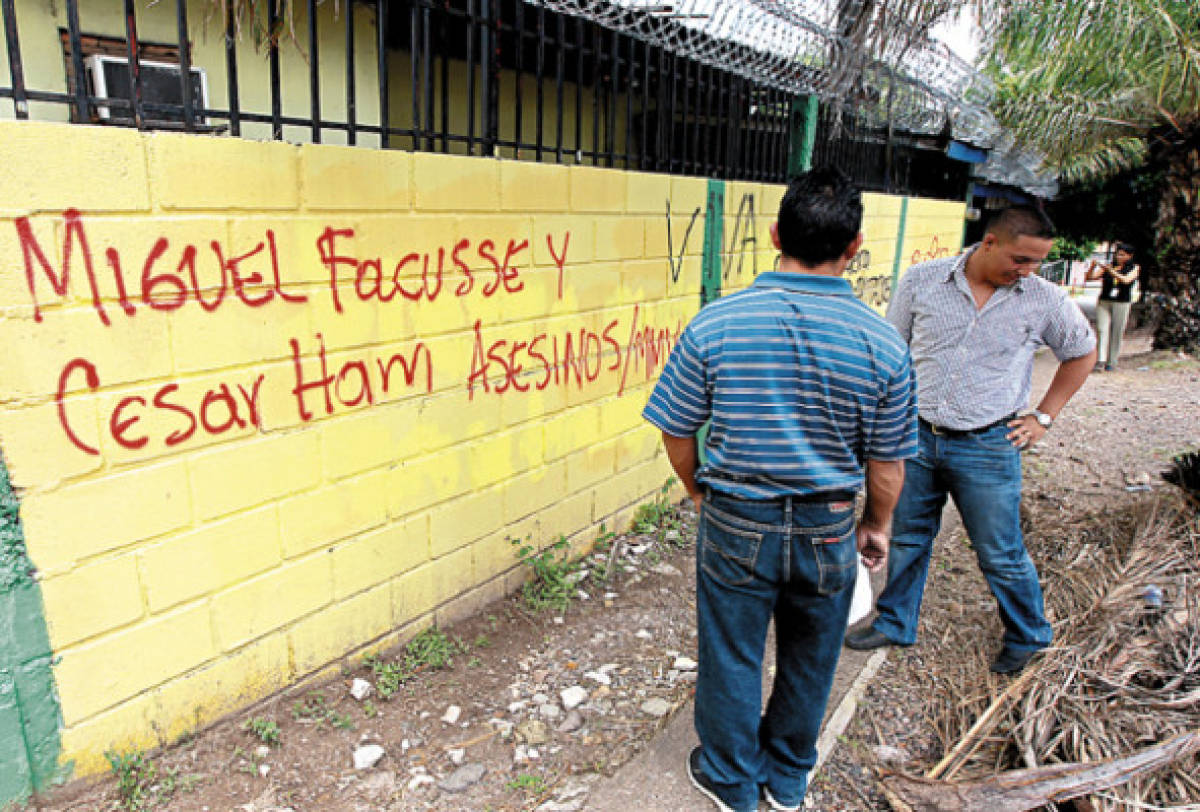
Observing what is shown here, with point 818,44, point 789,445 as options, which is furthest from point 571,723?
point 818,44

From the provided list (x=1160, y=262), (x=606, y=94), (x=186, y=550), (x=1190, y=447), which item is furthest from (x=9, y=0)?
(x=1160, y=262)

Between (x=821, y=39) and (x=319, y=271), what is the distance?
345 cm

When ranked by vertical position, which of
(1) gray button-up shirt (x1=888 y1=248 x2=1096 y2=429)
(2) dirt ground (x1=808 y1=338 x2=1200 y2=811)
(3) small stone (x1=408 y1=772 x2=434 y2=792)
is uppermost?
(1) gray button-up shirt (x1=888 y1=248 x2=1096 y2=429)

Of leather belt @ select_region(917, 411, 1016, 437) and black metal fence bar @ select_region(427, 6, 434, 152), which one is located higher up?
black metal fence bar @ select_region(427, 6, 434, 152)

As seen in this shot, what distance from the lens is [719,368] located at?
6.73 feet

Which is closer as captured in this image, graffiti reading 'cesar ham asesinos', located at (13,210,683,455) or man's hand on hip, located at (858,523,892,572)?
graffiti reading 'cesar ham asesinos', located at (13,210,683,455)

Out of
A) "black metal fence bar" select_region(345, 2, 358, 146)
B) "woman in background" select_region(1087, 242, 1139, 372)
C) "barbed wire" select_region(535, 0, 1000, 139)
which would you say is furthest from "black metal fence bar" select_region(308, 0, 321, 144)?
"woman in background" select_region(1087, 242, 1139, 372)

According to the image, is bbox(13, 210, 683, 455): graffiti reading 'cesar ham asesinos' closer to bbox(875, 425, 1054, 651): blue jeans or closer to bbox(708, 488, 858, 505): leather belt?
bbox(708, 488, 858, 505): leather belt

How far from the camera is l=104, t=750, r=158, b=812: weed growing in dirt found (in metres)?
2.25

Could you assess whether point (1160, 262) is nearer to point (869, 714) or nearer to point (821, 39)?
point (821, 39)

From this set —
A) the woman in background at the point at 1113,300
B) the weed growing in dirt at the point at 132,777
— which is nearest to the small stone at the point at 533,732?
the weed growing in dirt at the point at 132,777

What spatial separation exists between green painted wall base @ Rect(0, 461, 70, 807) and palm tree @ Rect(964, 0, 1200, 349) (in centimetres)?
558

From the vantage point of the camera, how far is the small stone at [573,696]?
294 centimetres

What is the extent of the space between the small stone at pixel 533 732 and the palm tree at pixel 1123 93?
16.1 feet
